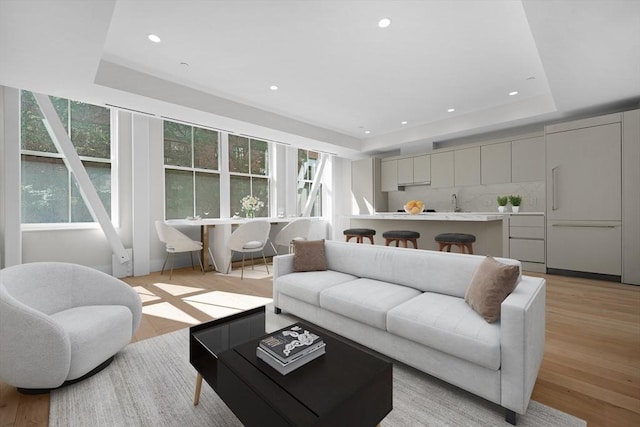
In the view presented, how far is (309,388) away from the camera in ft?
3.77

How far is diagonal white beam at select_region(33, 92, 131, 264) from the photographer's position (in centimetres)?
382

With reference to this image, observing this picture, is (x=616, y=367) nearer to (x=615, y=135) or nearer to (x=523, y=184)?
(x=615, y=135)

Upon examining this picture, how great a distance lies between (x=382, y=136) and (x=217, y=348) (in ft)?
19.7

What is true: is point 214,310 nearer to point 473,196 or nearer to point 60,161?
point 60,161

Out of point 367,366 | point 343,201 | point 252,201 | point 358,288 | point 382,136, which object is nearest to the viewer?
point 367,366

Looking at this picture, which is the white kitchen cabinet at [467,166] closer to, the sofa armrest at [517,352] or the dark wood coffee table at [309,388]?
the sofa armrest at [517,352]

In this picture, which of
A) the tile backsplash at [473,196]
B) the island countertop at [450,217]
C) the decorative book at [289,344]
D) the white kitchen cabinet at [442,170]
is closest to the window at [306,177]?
the island countertop at [450,217]

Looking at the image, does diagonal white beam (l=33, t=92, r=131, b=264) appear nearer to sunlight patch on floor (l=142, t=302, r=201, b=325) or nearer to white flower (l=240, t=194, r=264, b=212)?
sunlight patch on floor (l=142, t=302, r=201, b=325)

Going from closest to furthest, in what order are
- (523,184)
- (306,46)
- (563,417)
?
(563,417), (306,46), (523,184)

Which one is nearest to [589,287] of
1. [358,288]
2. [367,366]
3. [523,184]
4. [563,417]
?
[523,184]

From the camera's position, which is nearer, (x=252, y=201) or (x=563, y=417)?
(x=563, y=417)

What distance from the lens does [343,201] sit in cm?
797

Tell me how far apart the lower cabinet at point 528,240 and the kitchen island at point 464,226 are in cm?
15

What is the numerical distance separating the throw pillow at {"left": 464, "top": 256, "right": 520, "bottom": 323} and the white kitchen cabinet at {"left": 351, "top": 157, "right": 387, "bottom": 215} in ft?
17.4
